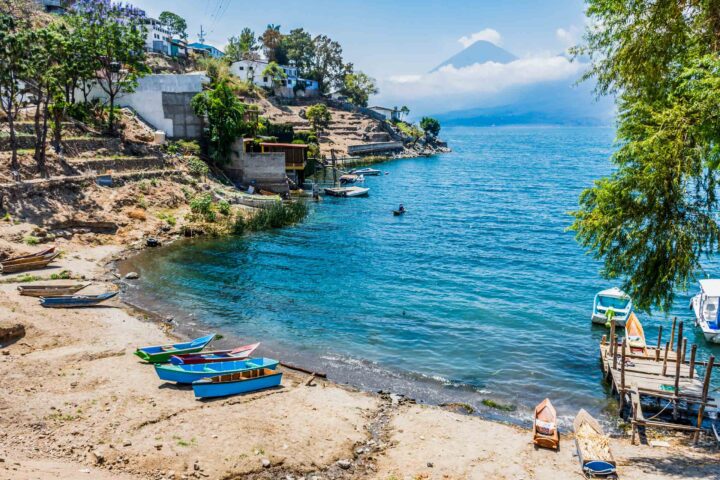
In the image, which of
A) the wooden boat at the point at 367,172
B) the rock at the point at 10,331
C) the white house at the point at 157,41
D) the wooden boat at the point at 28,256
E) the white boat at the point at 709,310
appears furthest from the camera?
the white house at the point at 157,41

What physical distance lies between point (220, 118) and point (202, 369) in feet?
159

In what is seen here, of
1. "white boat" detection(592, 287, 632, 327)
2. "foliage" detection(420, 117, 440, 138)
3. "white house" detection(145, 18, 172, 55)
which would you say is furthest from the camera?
"foliage" detection(420, 117, 440, 138)

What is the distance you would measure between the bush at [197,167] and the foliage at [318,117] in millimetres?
61433

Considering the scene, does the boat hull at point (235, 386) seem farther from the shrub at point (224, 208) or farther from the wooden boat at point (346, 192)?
the wooden boat at point (346, 192)

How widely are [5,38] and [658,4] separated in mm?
42947

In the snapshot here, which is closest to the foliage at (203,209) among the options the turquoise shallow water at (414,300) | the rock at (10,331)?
the turquoise shallow water at (414,300)

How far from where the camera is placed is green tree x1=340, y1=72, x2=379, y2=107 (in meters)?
158

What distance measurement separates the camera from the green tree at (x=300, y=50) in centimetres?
15475

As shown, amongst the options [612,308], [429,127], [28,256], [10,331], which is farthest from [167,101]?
[429,127]

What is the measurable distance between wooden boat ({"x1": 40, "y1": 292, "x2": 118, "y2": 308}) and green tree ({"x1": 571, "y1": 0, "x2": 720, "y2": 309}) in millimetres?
25837

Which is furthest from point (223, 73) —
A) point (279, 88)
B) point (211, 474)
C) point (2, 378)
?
point (211, 474)

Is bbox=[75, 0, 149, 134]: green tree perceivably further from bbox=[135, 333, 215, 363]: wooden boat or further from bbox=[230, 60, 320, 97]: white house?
bbox=[230, 60, 320, 97]: white house

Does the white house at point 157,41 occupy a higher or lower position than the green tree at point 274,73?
higher

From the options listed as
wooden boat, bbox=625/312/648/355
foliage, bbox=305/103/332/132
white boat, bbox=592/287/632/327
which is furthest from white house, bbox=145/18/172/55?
wooden boat, bbox=625/312/648/355
